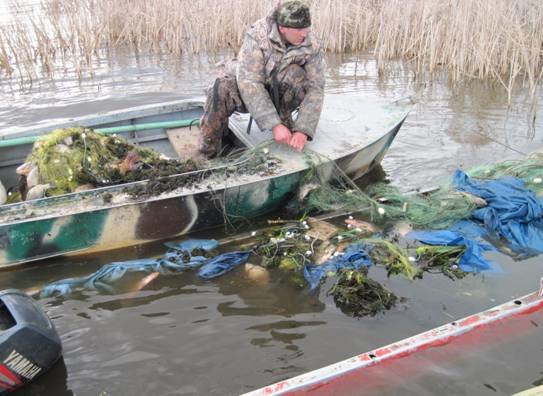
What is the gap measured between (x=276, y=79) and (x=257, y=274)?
5.68 feet

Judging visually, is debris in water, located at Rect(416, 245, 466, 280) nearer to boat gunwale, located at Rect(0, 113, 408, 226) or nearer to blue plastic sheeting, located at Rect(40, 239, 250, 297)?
boat gunwale, located at Rect(0, 113, 408, 226)

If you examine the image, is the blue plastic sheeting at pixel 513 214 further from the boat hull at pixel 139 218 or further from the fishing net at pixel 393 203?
the boat hull at pixel 139 218

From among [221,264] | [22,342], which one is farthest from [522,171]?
[22,342]

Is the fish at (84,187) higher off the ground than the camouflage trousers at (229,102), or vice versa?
the camouflage trousers at (229,102)

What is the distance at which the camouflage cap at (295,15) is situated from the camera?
4191mm

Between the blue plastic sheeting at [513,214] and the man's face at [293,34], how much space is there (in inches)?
80.2

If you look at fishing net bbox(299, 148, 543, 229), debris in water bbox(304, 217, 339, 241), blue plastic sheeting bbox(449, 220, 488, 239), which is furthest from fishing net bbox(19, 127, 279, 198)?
blue plastic sheeting bbox(449, 220, 488, 239)

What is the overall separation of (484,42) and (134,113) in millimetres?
5271

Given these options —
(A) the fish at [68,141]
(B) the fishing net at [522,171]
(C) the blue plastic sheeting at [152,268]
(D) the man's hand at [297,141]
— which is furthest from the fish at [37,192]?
(B) the fishing net at [522,171]

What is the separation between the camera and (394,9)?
898 cm

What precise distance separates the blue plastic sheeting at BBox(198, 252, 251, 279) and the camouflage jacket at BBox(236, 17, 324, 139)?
1.12 m

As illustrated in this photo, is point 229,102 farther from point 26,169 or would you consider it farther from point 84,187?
point 26,169

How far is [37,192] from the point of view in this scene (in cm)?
404

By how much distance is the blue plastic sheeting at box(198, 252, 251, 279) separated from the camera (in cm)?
383
